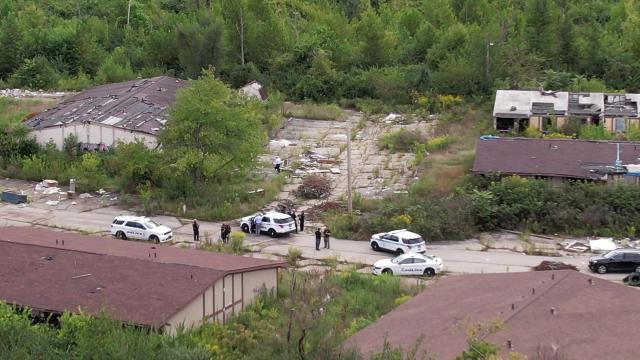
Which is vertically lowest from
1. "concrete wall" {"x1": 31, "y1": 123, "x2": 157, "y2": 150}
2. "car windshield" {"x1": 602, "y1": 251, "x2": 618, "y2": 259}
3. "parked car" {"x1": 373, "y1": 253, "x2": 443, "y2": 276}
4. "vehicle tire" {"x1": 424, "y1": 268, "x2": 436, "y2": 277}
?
"vehicle tire" {"x1": 424, "y1": 268, "x2": 436, "y2": 277}

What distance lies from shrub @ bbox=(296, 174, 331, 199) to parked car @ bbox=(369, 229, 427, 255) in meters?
5.54

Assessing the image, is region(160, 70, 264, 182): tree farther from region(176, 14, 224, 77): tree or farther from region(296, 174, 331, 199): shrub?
region(176, 14, 224, 77): tree

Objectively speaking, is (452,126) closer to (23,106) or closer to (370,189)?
(370,189)

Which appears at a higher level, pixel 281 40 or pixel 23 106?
pixel 281 40

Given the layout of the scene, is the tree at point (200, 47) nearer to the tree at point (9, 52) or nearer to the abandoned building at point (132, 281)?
the tree at point (9, 52)

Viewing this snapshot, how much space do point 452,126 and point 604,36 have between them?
14.1 meters

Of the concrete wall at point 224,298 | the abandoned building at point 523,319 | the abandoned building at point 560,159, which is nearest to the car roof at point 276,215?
the concrete wall at point 224,298

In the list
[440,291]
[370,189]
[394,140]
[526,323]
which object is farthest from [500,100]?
[526,323]

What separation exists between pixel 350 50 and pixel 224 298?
3305 cm

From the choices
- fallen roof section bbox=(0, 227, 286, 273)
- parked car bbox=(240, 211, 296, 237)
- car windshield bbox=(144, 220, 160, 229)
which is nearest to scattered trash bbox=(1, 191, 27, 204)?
car windshield bbox=(144, 220, 160, 229)

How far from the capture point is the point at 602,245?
30.0 metres

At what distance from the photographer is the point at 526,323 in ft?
62.8

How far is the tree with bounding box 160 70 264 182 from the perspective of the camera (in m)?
34.8

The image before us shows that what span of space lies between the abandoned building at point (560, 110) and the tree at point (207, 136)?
11811 millimetres
